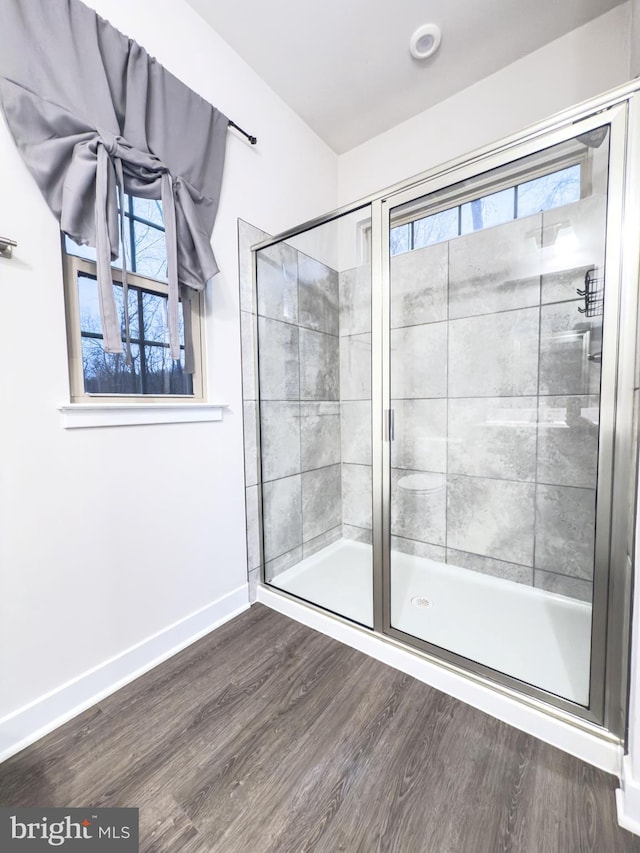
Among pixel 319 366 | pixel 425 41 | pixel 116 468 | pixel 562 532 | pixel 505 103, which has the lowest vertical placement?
pixel 562 532

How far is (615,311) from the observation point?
103cm

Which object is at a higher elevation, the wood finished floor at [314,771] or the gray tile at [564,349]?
the gray tile at [564,349]

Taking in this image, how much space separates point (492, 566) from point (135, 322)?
2.29 m

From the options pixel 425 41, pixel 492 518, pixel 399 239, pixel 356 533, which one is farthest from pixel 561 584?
pixel 425 41

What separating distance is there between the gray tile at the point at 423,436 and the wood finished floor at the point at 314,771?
120cm

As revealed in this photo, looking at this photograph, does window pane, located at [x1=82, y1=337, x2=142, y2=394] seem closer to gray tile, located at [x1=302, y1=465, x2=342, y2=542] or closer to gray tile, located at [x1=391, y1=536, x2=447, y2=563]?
gray tile, located at [x1=302, y1=465, x2=342, y2=542]

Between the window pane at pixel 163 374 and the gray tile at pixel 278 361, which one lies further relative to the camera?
the gray tile at pixel 278 361

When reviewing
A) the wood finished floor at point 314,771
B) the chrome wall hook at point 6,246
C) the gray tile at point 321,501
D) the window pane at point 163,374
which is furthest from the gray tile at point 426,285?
the wood finished floor at point 314,771

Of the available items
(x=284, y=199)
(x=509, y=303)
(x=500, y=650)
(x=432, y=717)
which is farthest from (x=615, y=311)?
(x=284, y=199)

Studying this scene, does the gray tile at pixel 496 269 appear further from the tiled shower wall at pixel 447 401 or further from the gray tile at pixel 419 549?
the gray tile at pixel 419 549

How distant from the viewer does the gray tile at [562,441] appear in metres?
1.71

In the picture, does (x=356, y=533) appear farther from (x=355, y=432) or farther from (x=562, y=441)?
(x=562, y=441)

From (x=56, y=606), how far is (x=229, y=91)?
2.41m

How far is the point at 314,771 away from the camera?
3.52ft
